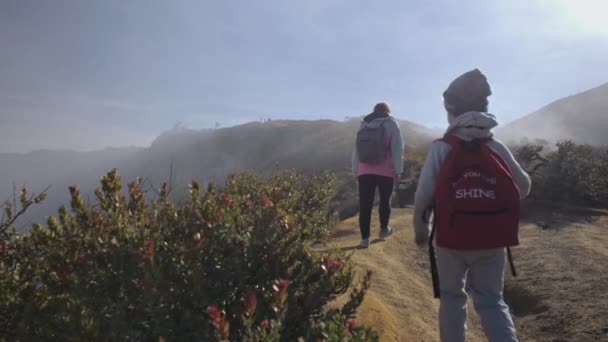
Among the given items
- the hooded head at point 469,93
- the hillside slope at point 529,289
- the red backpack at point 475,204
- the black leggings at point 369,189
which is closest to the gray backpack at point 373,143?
the black leggings at point 369,189

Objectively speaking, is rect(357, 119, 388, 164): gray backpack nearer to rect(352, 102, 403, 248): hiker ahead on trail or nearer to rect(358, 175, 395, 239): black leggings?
rect(352, 102, 403, 248): hiker ahead on trail

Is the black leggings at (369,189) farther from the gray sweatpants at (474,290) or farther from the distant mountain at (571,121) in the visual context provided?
the distant mountain at (571,121)

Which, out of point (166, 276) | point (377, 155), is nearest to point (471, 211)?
point (166, 276)

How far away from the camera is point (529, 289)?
4.68 metres

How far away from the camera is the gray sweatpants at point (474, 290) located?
2.29m

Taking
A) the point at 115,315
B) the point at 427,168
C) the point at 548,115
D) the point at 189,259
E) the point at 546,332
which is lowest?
the point at 546,332

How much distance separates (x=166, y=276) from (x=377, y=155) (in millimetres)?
3405

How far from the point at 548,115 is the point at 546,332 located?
7460cm

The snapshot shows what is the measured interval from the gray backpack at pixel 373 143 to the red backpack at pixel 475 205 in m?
2.58

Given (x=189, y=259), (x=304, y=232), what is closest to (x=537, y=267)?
(x=304, y=232)

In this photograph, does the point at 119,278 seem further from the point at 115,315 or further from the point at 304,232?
the point at 304,232

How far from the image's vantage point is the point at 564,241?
6348 mm

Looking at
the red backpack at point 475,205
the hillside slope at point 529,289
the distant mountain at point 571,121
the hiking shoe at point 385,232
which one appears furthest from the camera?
the distant mountain at point 571,121

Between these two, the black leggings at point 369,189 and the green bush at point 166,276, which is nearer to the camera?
the green bush at point 166,276
